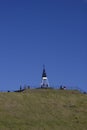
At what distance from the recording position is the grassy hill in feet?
216

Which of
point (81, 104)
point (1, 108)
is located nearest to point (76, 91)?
point (81, 104)

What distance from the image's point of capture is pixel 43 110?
7456 cm

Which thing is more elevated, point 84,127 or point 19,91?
point 19,91

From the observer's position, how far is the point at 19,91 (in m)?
87.7

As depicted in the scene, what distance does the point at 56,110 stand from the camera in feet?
247

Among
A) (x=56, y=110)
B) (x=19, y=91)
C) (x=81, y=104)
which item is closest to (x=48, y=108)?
(x=56, y=110)

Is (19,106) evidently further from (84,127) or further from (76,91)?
(76,91)

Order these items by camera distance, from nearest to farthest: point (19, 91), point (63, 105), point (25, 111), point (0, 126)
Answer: point (0, 126) < point (25, 111) < point (63, 105) < point (19, 91)

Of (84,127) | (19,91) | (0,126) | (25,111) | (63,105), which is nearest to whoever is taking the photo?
(0,126)

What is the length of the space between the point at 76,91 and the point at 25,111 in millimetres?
19443

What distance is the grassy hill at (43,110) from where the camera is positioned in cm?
6586

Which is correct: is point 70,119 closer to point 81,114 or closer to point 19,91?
point 81,114

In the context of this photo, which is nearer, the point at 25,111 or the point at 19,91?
the point at 25,111

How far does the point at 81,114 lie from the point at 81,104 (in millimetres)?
5864
